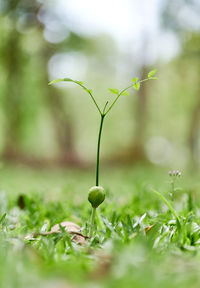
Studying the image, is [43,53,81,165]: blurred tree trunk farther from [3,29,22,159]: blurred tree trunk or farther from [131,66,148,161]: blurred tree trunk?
[131,66,148,161]: blurred tree trunk

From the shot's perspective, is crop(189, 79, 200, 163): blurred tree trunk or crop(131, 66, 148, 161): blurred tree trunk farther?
crop(189, 79, 200, 163): blurred tree trunk

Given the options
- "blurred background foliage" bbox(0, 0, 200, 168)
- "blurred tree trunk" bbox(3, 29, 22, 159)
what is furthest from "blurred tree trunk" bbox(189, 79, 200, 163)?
"blurred tree trunk" bbox(3, 29, 22, 159)

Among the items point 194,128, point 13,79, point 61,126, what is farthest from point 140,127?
point 13,79

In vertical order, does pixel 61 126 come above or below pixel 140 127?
below

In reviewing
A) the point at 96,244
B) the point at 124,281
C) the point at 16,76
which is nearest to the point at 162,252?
the point at 96,244

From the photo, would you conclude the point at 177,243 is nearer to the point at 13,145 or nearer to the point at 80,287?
the point at 80,287

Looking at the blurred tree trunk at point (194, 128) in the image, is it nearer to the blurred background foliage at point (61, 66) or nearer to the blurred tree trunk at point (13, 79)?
the blurred background foliage at point (61, 66)

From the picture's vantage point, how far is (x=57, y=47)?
11.1 meters

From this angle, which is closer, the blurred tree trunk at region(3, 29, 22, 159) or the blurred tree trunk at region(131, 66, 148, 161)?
the blurred tree trunk at region(131, 66, 148, 161)

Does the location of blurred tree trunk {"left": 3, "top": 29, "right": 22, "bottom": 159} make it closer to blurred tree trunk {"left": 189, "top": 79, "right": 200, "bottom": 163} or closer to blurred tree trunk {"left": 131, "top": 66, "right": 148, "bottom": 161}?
blurred tree trunk {"left": 131, "top": 66, "right": 148, "bottom": 161}

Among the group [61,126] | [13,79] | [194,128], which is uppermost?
[13,79]

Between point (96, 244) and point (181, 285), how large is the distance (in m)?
0.48

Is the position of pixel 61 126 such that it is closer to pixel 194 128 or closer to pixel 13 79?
pixel 13 79

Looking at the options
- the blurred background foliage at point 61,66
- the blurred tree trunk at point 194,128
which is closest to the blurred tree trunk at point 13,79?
the blurred background foliage at point 61,66
